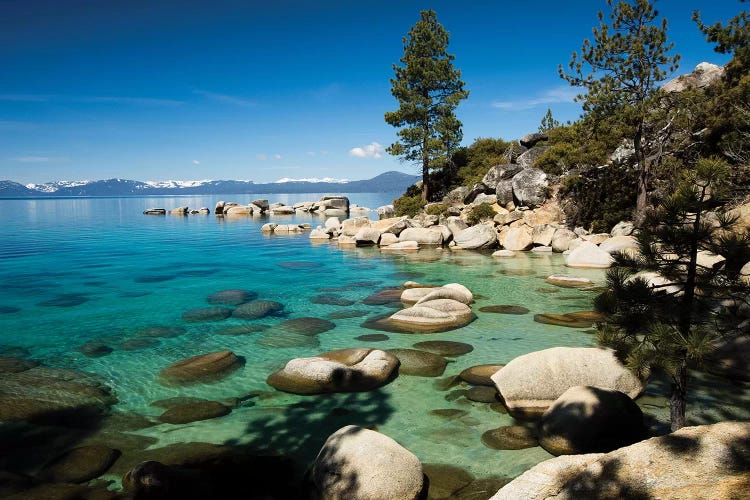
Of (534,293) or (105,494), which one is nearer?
(105,494)

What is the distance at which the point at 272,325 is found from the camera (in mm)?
14281

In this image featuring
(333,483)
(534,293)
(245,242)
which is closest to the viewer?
(333,483)

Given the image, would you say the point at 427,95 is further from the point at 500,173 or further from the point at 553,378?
the point at 553,378

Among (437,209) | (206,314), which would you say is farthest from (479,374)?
(437,209)

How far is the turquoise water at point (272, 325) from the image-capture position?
777 centimetres

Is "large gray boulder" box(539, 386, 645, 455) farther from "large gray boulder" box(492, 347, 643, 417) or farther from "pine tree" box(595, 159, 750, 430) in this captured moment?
"large gray boulder" box(492, 347, 643, 417)

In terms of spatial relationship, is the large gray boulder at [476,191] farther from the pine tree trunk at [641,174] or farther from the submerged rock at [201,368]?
the submerged rock at [201,368]

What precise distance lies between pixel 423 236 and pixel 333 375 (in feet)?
76.7

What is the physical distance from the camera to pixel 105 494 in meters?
6.01

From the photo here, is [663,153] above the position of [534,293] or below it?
above

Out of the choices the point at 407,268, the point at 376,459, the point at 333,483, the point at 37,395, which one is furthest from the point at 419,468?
the point at 407,268

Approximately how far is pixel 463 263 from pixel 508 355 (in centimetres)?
1416

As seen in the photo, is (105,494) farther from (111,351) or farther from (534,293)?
(534,293)

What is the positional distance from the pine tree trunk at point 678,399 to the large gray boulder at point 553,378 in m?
1.85
